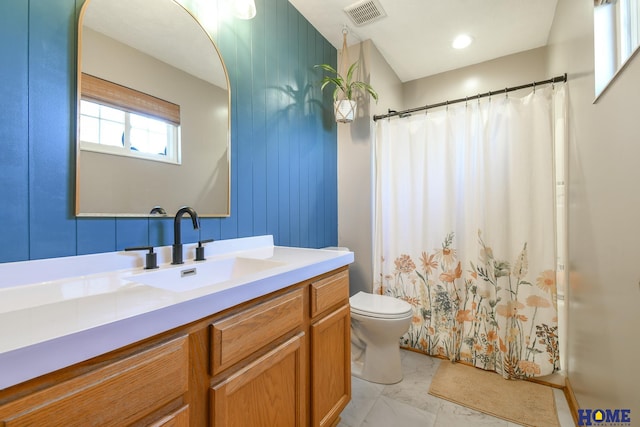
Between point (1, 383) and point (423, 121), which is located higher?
point (423, 121)

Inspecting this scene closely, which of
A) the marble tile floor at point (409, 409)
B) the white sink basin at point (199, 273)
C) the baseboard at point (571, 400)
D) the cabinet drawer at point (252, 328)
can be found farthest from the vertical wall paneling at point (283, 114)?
the baseboard at point (571, 400)

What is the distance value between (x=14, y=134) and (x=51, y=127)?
0.29 feet

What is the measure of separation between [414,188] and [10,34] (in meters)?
2.16

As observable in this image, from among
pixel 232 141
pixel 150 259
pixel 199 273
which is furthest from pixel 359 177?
pixel 150 259

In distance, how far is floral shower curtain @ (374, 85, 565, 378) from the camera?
5.64 ft

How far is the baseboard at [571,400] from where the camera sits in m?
1.42

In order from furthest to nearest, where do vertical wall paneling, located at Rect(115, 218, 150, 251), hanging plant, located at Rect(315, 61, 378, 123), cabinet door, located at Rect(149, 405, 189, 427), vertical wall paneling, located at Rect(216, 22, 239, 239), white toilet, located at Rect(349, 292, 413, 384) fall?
hanging plant, located at Rect(315, 61, 378, 123)
white toilet, located at Rect(349, 292, 413, 384)
vertical wall paneling, located at Rect(216, 22, 239, 239)
vertical wall paneling, located at Rect(115, 218, 150, 251)
cabinet door, located at Rect(149, 405, 189, 427)

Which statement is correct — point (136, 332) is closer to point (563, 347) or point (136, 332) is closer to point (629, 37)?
point (629, 37)

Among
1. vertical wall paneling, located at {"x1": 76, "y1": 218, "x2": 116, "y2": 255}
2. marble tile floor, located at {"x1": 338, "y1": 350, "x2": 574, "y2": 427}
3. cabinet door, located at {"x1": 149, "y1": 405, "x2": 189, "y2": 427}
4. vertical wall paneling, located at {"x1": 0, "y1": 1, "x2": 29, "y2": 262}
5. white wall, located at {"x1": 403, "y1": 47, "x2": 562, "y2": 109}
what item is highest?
white wall, located at {"x1": 403, "y1": 47, "x2": 562, "y2": 109}

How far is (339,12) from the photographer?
1896mm

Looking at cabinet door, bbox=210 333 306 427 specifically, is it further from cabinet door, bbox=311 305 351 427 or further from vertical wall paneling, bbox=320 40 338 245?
vertical wall paneling, bbox=320 40 338 245

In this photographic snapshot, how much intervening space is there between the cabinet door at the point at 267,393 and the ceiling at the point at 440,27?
6.90 feet

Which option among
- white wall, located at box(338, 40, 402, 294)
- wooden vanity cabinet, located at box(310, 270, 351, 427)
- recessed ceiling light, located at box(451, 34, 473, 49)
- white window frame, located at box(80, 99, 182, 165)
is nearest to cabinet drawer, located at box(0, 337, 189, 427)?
wooden vanity cabinet, located at box(310, 270, 351, 427)

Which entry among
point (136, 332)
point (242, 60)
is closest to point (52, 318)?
point (136, 332)
